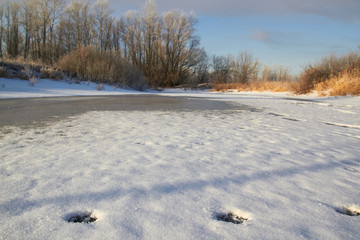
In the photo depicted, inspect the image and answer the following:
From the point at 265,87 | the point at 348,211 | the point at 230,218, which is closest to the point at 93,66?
the point at 265,87

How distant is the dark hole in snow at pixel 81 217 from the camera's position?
0.86 meters

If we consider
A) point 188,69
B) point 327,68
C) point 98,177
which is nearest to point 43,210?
point 98,177

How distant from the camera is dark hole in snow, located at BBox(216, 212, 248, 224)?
2.87ft

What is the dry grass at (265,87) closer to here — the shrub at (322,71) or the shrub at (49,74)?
the shrub at (322,71)

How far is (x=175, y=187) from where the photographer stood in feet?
3.69

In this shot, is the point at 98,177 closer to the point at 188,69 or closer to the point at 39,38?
the point at 188,69

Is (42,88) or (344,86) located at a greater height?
(344,86)

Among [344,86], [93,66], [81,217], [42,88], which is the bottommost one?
[81,217]

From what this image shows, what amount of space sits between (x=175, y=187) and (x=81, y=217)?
1.45ft

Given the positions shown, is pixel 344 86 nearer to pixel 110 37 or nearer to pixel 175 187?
pixel 175 187

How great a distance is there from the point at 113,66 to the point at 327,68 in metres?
11.9

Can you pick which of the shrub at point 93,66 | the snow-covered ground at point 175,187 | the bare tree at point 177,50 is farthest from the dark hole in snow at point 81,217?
the bare tree at point 177,50

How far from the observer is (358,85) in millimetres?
8312

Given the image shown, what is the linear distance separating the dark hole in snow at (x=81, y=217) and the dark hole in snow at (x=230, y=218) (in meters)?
0.49
